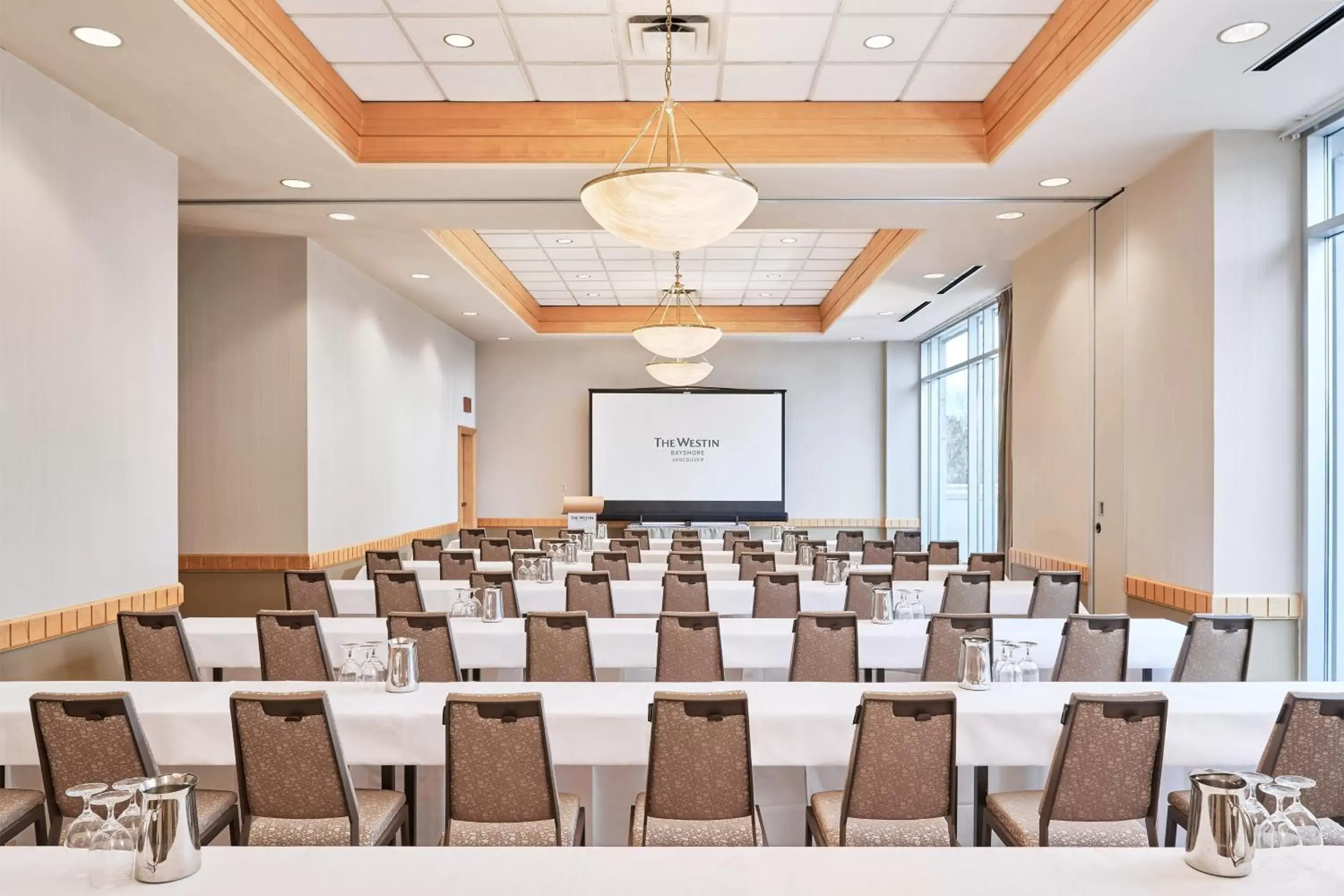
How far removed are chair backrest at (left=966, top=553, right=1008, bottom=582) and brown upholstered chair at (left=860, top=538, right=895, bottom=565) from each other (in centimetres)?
109

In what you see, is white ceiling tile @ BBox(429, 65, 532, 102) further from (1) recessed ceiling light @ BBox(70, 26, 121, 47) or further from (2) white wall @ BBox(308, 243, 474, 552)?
(2) white wall @ BBox(308, 243, 474, 552)

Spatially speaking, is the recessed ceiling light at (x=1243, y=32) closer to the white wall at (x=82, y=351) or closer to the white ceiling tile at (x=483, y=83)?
the white ceiling tile at (x=483, y=83)

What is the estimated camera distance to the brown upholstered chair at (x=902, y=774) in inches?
102

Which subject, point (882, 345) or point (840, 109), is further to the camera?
point (882, 345)

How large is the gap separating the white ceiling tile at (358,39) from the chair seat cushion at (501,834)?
4141 millimetres

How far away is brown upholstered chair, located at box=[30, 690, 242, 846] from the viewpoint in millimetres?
2695

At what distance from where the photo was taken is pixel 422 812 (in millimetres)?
3582

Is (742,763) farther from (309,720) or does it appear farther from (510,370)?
(510,370)

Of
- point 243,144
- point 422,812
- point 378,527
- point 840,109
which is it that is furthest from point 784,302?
point 422,812

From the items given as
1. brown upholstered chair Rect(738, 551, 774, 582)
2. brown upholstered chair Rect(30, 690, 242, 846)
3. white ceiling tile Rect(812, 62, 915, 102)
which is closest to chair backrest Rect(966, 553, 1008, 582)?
brown upholstered chair Rect(738, 551, 774, 582)

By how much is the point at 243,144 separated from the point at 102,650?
121 inches

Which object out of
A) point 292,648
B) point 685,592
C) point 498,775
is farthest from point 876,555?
point 498,775

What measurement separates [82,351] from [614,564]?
3.52 metres

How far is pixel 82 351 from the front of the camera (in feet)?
17.0
